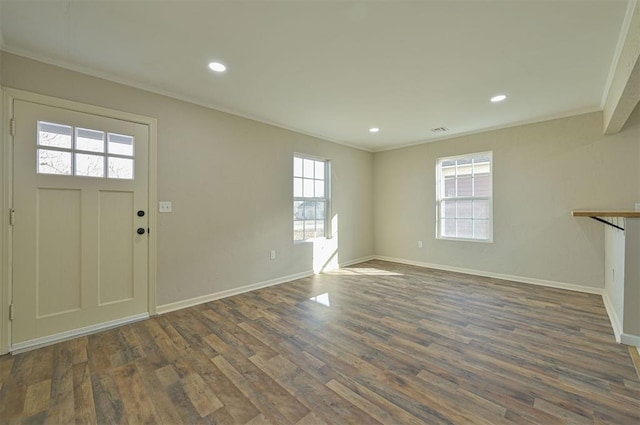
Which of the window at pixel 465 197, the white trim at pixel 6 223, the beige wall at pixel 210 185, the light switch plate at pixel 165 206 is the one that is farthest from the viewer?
the window at pixel 465 197

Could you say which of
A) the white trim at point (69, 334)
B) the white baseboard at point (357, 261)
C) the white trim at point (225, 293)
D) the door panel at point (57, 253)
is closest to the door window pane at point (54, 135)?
the door panel at point (57, 253)

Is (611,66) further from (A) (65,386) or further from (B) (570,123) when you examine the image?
(A) (65,386)

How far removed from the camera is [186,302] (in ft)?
10.5

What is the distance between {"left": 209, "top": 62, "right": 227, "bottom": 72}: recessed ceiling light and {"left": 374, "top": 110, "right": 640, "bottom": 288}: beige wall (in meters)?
4.01

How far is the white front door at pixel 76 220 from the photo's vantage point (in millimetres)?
2267

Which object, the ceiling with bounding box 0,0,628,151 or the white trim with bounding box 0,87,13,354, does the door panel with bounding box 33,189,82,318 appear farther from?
the ceiling with bounding box 0,0,628,151

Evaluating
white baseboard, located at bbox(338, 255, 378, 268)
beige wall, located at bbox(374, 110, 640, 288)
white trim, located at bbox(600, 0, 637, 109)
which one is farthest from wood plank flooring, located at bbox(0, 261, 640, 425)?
white trim, located at bbox(600, 0, 637, 109)

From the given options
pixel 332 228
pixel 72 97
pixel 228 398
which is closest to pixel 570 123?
pixel 332 228

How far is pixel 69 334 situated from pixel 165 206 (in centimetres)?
143

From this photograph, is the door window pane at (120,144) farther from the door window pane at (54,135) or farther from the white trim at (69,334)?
the white trim at (69,334)

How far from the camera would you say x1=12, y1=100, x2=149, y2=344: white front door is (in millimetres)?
2267

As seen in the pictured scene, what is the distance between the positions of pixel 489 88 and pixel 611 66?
0.96 meters

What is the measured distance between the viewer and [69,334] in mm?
2445

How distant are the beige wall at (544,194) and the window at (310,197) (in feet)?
6.18
